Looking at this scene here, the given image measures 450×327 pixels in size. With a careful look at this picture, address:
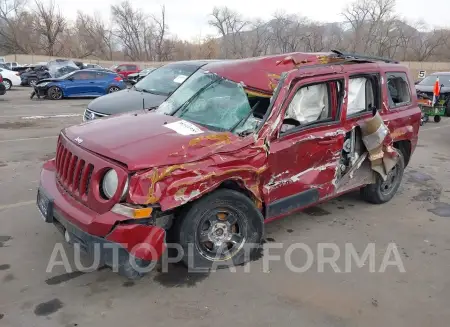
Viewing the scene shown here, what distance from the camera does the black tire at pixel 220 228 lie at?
342cm

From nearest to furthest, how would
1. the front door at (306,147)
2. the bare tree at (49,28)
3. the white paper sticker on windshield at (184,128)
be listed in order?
the white paper sticker on windshield at (184,128), the front door at (306,147), the bare tree at (49,28)

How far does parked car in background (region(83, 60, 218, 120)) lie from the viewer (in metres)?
7.57

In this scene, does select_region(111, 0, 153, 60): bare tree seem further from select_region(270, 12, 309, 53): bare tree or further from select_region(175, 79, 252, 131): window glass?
select_region(175, 79, 252, 131): window glass

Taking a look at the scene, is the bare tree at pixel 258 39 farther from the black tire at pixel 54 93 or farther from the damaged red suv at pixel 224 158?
the damaged red suv at pixel 224 158

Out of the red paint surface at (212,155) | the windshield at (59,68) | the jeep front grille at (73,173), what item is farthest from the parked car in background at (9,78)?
the jeep front grille at (73,173)

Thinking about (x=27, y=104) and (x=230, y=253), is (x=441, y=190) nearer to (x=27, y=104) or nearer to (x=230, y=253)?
(x=230, y=253)

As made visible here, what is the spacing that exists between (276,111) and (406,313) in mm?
1988

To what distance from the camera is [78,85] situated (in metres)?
19.2

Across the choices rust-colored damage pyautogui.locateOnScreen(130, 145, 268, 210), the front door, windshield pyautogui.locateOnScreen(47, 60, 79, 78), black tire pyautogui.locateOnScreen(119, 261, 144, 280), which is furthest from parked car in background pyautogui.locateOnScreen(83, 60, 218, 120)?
windshield pyautogui.locateOnScreen(47, 60, 79, 78)

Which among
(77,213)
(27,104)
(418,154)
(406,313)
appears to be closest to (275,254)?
(406,313)

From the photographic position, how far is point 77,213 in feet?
10.7

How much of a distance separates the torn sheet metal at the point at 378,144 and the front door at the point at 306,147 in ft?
1.41

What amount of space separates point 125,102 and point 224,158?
4.82 metres

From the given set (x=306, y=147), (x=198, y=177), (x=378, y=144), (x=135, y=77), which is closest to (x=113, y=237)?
(x=198, y=177)
